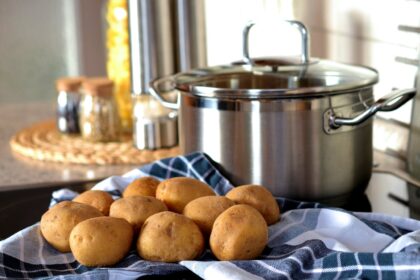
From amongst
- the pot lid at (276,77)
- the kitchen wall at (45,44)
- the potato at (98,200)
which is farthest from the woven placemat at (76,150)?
the kitchen wall at (45,44)

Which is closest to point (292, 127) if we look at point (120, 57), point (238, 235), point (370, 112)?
point (370, 112)

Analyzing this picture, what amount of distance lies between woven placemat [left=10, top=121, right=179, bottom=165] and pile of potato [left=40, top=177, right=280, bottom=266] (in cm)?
44

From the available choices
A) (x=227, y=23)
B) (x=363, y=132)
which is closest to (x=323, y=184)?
(x=363, y=132)

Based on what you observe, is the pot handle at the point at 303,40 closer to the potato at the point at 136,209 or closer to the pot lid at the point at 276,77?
the pot lid at the point at 276,77

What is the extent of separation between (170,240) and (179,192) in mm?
103

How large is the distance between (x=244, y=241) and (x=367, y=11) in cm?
61

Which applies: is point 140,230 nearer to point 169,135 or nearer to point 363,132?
point 363,132

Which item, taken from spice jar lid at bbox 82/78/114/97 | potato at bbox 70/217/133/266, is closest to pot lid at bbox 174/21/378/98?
potato at bbox 70/217/133/266

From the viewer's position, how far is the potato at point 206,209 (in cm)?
74

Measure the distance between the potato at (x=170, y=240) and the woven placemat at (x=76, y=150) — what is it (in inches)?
20.0

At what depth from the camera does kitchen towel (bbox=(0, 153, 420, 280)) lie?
654mm

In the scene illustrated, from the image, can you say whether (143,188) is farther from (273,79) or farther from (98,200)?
(273,79)

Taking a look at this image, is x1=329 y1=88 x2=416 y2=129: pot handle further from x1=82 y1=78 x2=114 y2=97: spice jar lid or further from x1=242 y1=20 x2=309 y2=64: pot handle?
x1=82 y1=78 x2=114 y2=97: spice jar lid

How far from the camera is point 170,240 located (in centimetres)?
70
